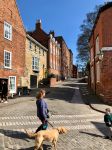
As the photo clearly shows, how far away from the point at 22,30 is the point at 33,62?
25.8 feet

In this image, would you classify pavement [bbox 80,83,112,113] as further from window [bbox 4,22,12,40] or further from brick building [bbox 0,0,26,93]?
window [bbox 4,22,12,40]

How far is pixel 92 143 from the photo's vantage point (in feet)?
31.2

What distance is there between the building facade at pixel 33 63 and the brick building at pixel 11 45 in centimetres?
290

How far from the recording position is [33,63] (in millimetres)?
38562

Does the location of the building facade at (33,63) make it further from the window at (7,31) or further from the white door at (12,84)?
the window at (7,31)

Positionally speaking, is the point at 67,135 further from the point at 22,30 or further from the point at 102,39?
the point at 22,30

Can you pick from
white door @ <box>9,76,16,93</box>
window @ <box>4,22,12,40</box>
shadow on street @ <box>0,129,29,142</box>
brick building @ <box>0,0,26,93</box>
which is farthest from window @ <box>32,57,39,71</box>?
shadow on street @ <box>0,129,29,142</box>

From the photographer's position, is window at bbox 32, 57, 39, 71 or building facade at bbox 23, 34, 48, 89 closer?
building facade at bbox 23, 34, 48, 89

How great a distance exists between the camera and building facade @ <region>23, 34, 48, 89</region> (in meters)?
35.2

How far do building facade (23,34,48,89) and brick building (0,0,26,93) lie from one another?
290cm

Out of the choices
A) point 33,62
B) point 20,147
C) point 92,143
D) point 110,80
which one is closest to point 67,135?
point 92,143

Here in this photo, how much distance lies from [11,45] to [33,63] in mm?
10484

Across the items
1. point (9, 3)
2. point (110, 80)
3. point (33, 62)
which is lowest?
point (110, 80)

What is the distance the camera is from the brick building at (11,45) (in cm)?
2638
